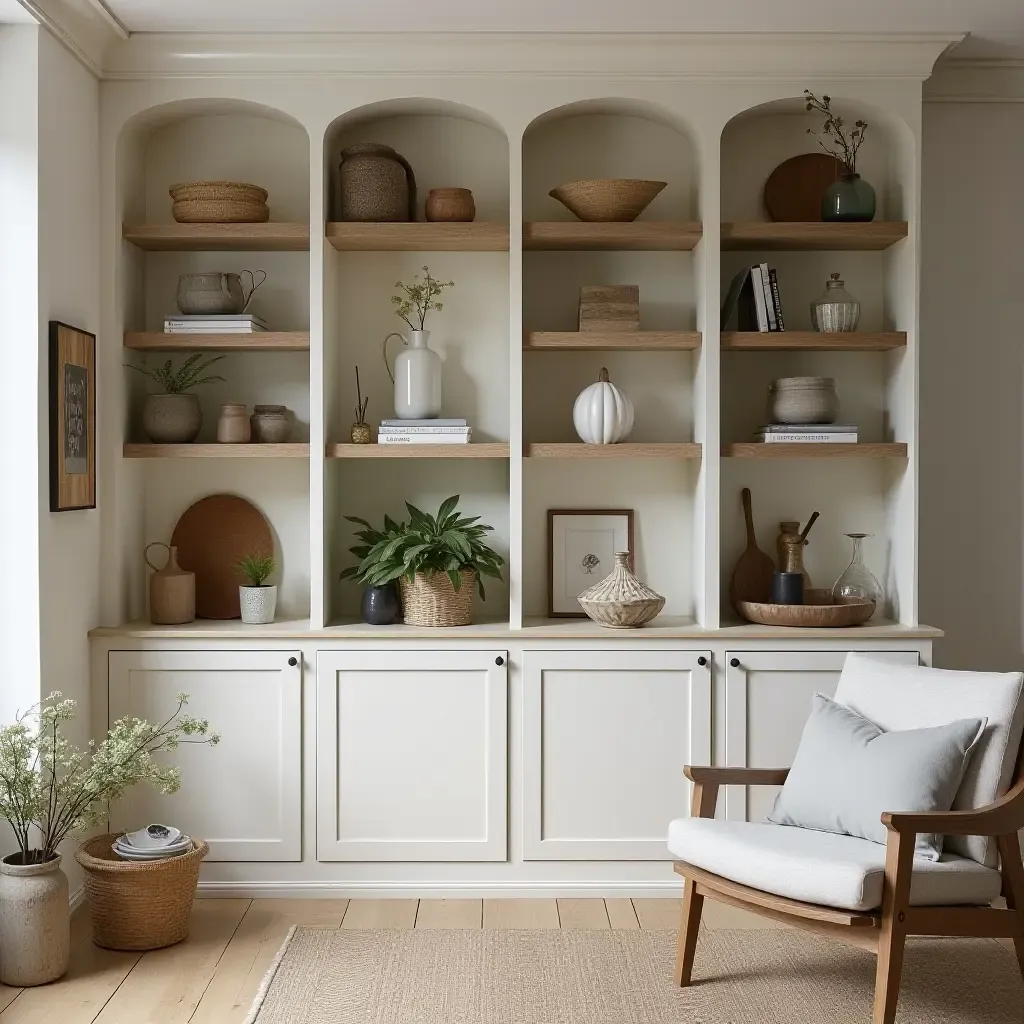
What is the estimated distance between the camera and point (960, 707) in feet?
9.39

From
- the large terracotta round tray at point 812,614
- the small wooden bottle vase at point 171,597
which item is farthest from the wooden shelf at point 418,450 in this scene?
the large terracotta round tray at point 812,614

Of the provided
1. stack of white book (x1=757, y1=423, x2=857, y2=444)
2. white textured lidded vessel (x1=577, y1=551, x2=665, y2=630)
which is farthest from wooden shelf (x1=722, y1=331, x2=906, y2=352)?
white textured lidded vessel (x1=577, y1=551, x2=665, y2=630)

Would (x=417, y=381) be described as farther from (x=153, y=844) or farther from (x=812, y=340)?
(x=153, y=844)

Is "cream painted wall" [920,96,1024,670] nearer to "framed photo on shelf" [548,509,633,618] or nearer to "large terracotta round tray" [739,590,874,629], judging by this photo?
"large terracotta round tray" [739,590,874,629]

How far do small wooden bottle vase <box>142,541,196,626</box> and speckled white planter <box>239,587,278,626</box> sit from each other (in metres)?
0.18

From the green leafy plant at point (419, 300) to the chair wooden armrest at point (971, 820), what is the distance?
2184mm

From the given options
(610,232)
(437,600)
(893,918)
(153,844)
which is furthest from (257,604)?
(893,918)

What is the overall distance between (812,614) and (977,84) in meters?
1.92

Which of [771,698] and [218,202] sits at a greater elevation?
[218,202]

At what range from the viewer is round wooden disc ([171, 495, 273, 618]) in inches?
151

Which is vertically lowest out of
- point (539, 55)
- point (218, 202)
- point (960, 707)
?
point (960, 707)

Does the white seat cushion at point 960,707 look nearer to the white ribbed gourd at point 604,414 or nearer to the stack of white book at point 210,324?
the white ribbed gourd at point 604,414

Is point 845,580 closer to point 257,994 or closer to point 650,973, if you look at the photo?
point 650,973

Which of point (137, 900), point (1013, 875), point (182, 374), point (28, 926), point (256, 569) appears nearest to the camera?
point (1013, 875)
